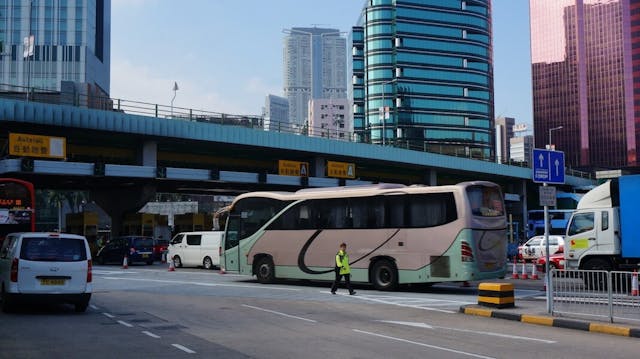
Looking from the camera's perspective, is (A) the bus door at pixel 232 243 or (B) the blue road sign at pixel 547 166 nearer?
(B) the blue road sign at pixel 547 166

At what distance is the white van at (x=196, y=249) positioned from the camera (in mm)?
36312

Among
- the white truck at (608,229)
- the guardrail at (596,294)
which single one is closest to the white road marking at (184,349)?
the guardrail at (596,294)

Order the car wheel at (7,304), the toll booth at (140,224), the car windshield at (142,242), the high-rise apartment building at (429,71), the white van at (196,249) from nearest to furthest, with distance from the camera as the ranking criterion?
the car wheel at (7,304)
the white van at (196,249)
the car windshield at (142,242)
the toll booth at (140,224)
the high-rise apartment building at (429,71)

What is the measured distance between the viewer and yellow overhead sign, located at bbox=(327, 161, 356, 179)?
55628 millimetres

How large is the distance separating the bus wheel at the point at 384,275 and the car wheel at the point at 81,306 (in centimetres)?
992

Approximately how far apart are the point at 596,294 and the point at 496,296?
2.61 m

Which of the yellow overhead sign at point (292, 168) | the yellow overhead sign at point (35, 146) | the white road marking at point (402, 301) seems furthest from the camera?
the yellow overhead sign at point (292, 168)

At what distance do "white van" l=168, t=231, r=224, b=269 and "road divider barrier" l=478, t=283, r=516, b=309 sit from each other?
21.1 metres

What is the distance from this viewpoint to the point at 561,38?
176375mm

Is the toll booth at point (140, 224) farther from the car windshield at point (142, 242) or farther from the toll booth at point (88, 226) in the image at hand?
the car windshield at point (142, 242)

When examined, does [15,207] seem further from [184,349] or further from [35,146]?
[35,146]

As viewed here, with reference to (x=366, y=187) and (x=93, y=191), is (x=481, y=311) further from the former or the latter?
(x=93, y=191)

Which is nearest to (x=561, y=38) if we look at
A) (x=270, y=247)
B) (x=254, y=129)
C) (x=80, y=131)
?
(x=254, y=129)

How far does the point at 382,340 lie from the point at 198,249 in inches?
1036
